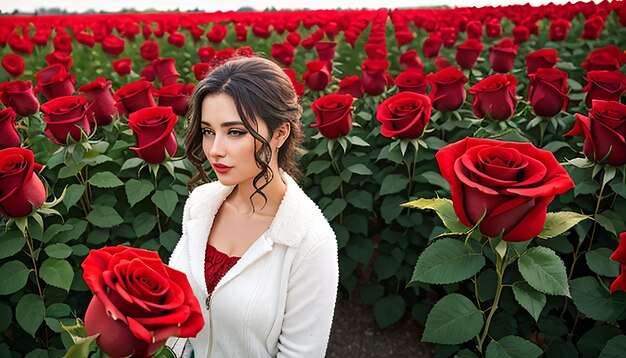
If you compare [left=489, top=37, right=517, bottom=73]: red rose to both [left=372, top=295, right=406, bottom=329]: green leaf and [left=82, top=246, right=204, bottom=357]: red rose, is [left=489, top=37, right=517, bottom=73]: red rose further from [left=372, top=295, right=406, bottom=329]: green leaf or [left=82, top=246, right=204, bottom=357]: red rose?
[left=82, top=246, right=204, bottom=357]: red rose

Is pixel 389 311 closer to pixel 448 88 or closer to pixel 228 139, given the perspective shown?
pixel 448 88

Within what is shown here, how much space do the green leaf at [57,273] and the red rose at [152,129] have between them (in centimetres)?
59

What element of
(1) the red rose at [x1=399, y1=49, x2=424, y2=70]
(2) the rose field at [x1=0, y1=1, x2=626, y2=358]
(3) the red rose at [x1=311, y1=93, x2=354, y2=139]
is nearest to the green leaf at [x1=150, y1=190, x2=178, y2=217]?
(2) the rose field at [x1=0, y1=1, x2=626, y2=358]

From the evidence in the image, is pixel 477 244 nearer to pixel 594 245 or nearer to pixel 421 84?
pixel 594 245

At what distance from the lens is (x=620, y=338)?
1.84m

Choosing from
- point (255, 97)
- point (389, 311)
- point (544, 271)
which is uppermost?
point (255, 97)

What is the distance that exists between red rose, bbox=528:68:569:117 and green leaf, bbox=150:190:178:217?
1955 mm

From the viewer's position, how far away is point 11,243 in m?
2.12

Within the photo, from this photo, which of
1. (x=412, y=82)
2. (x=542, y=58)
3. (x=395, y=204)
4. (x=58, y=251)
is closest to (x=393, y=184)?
(x=395, y=204)

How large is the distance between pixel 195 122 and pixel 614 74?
2375 millimetres

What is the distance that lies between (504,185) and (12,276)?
2.05m

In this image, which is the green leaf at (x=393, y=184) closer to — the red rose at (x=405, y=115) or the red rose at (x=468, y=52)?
the red rose at (x=405, y=115)

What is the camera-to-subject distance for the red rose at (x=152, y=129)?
2.25 metres

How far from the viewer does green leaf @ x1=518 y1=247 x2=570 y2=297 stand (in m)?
1.53
